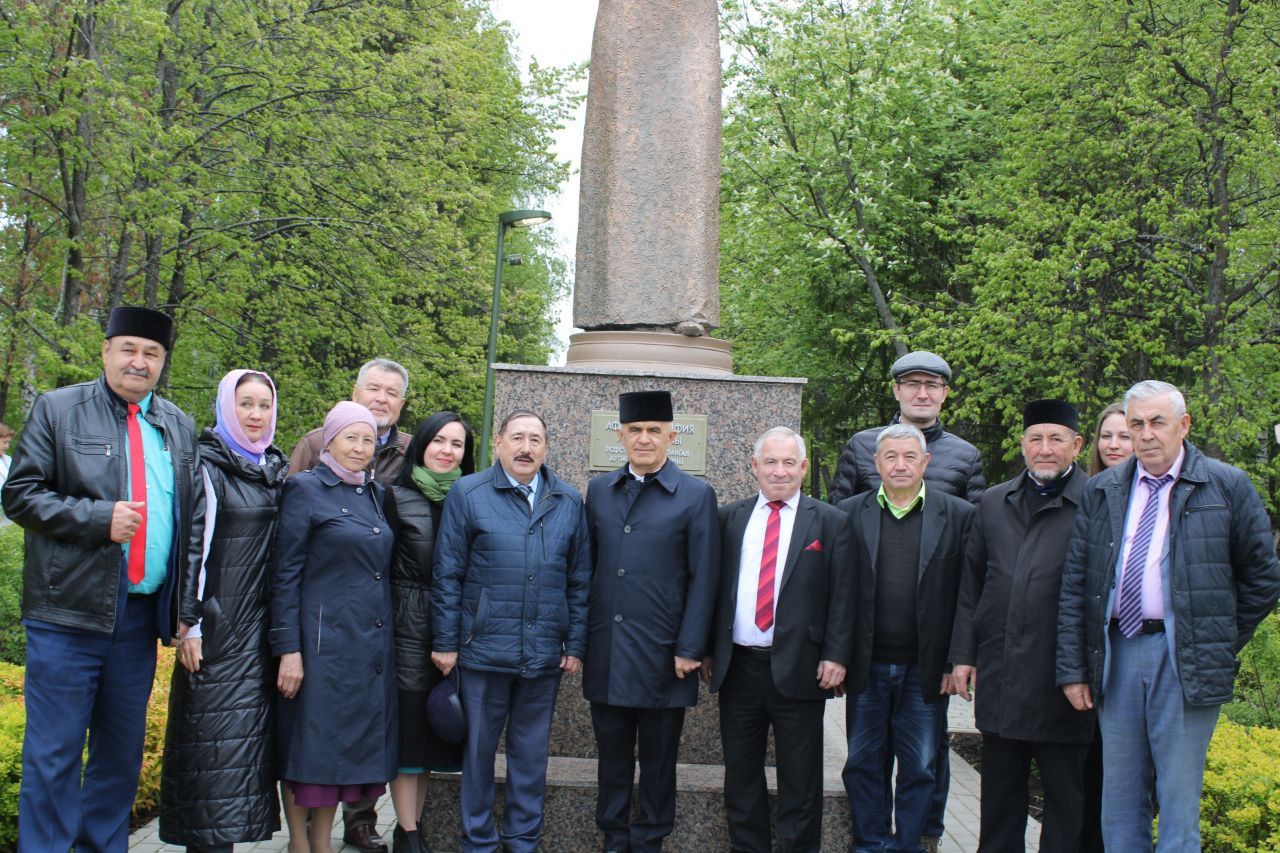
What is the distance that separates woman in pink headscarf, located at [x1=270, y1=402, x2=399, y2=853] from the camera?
4566mm

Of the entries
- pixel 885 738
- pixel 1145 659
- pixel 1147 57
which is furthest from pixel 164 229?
pixel 1147 57

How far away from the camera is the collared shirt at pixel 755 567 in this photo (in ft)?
16.0

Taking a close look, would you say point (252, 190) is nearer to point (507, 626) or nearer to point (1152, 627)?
point (507, 626)

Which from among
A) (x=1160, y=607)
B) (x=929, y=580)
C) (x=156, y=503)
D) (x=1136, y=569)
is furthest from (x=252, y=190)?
(x=1160, y=607)

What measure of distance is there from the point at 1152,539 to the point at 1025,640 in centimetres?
64

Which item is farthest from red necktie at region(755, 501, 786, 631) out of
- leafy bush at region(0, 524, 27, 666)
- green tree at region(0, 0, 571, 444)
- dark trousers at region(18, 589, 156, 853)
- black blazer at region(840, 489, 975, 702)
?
green tree at region(0, 0, 571, 444)

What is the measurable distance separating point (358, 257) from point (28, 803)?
40.5 ft

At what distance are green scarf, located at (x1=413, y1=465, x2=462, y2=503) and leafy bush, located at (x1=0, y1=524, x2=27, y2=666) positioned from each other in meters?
4.24

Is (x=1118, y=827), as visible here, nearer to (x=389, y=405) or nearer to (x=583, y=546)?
(x=583, y=546)

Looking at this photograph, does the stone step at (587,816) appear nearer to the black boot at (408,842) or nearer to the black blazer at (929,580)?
the black boot at (408,842)

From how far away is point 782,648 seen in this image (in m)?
4.76

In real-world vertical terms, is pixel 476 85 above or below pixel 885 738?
above

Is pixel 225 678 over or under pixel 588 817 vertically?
over

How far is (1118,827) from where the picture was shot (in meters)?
4.41
